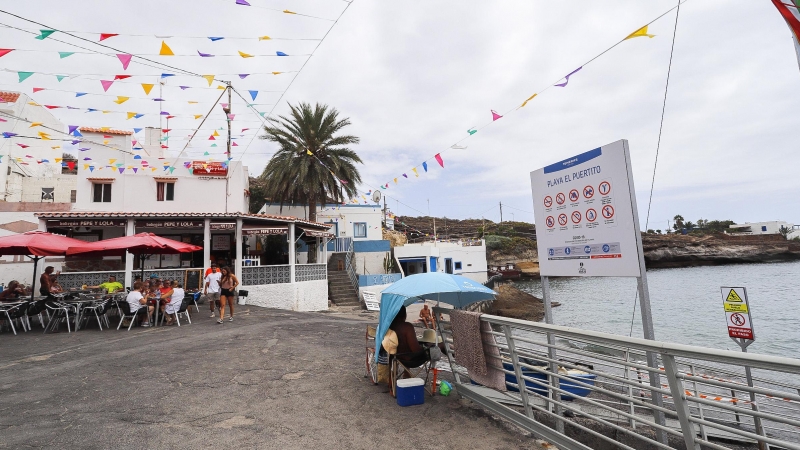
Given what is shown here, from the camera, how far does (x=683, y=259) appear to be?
3551 inches

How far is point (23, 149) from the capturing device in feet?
93.1

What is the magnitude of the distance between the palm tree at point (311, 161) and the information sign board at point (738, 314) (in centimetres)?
2071

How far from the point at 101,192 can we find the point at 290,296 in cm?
1184

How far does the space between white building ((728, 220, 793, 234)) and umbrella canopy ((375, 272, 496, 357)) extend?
133797mm

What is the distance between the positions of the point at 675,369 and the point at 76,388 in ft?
24.7

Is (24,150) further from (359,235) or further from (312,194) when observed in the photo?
(359,235)

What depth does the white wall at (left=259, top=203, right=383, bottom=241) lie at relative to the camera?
29.2 meters

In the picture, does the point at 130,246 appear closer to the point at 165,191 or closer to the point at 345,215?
the point at 165,191

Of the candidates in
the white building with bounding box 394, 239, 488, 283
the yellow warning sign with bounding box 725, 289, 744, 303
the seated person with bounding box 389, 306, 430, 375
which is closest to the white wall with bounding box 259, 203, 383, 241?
the white building with bounding box 394, 239, 488, 283

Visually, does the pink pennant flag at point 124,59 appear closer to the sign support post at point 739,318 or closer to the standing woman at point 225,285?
the standing woman at point 225,285

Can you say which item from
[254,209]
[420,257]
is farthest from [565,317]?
[254,209]

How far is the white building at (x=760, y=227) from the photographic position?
10828 centimetres

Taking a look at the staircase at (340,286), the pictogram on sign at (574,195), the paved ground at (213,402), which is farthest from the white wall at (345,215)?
the pictogram on sign at (574,195)

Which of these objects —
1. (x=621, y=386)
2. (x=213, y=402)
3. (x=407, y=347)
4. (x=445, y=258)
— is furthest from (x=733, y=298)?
(x=445, y=258)
